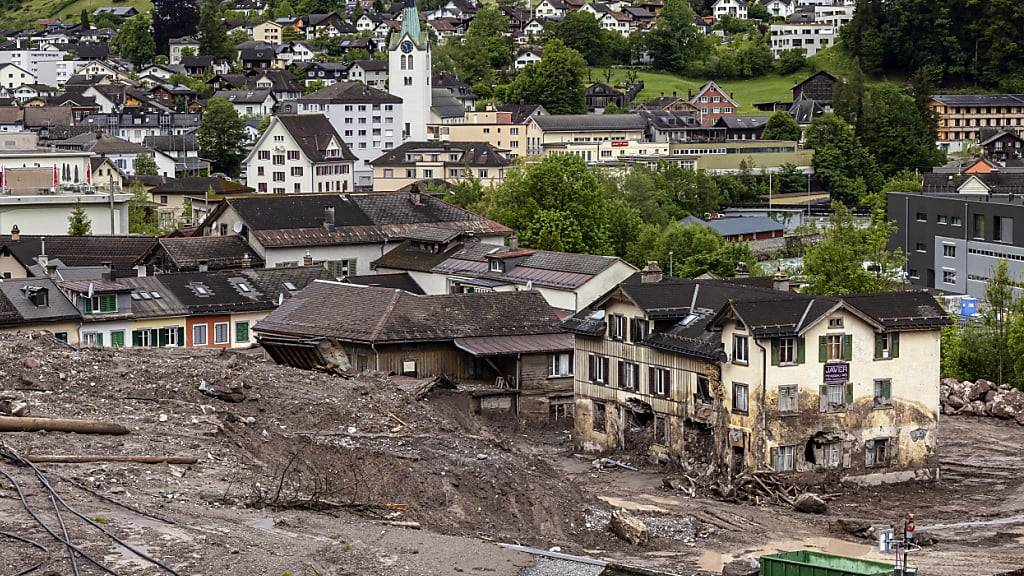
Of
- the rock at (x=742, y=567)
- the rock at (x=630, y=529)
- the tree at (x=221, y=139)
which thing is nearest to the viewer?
the rock at (x=742, y=567)

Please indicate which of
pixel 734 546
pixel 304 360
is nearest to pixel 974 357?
pixel 304 360

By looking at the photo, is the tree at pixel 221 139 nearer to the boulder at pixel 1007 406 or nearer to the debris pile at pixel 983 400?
the debris pile at pixel 983 400

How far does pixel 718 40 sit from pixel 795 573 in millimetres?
167731

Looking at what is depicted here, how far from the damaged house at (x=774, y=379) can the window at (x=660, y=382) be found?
37 millimetres

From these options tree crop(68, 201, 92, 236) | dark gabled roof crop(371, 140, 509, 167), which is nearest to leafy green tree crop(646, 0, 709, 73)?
dark gabled roof crop(371, 140, 509, 167)

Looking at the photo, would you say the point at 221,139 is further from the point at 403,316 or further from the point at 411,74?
the point at 403,316

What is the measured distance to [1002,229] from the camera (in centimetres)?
8550

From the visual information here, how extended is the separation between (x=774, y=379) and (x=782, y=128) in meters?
109

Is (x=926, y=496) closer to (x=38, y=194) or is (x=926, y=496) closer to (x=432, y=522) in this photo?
(x=432, y=522)

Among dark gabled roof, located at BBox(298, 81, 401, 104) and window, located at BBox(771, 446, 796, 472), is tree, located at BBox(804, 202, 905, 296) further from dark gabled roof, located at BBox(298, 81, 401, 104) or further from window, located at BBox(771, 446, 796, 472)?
dark gabled roof, located at BBox(298, 81, 401, 104)

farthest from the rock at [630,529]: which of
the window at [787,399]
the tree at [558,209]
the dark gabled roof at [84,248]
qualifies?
the tree at [558,209]

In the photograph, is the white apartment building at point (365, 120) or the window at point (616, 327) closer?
the window at point (616, 327)

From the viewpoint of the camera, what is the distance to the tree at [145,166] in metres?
132

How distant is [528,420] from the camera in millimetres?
50531
